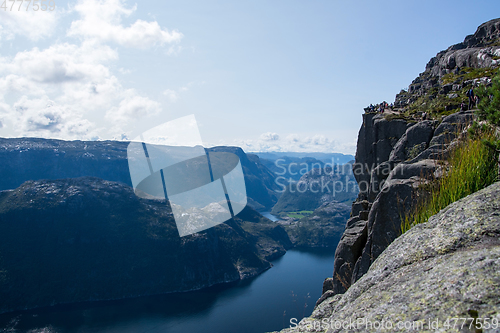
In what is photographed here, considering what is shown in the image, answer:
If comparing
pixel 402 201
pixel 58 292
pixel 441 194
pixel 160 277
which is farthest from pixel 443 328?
pixel 58 292

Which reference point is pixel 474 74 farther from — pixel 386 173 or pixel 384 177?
pixel 384 177

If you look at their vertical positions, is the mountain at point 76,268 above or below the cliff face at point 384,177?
below

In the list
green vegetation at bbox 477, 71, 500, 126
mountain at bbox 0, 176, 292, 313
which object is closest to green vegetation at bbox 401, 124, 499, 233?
green vegetation at bbox 477, 71, 500, 126

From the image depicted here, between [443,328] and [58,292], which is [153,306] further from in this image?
[443,328]

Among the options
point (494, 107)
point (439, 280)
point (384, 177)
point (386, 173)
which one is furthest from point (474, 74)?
point (439, 280)

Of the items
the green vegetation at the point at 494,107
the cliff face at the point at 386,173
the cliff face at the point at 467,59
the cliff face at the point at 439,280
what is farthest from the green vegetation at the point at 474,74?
the cliff face at the point at 439,280

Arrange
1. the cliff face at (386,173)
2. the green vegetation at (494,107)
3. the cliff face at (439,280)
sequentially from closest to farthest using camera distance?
the cliff face at (439,280) < the green vegetation at (494,107) < the cliff face at (386,173)

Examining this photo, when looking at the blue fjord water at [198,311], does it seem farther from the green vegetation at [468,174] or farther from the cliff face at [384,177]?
the green vegetation at [468,174]
